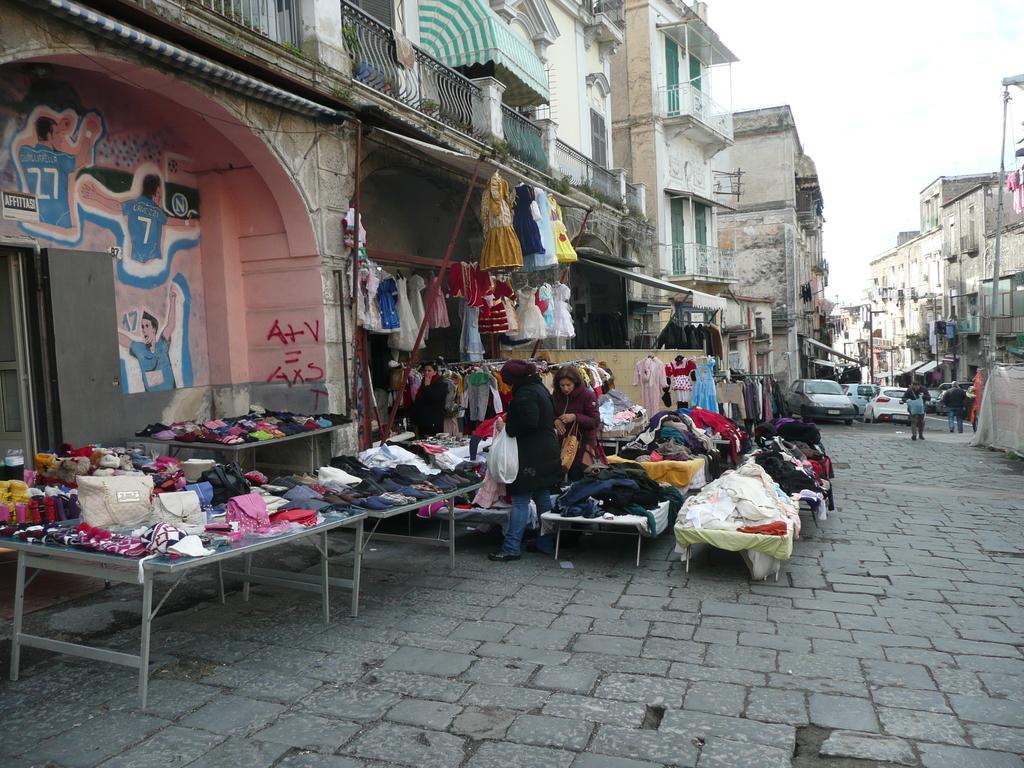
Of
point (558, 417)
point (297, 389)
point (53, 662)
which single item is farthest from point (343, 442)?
point (53, 662)

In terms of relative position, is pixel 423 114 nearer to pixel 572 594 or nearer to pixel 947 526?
pixel 572 594

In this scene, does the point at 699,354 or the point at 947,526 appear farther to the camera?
the point at 699,354

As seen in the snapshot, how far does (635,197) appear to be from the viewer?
69.1 ft

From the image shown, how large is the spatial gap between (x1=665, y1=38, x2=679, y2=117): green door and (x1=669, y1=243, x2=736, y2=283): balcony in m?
4.07

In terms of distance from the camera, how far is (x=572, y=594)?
5824mm

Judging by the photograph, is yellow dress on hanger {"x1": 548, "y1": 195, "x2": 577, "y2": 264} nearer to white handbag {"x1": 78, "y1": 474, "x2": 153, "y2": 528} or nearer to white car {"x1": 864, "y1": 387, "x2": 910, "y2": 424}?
white handbag {"x1": 78, "y1": 474, "x2": 153, "y2": 528}

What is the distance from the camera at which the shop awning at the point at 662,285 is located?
15.6 m

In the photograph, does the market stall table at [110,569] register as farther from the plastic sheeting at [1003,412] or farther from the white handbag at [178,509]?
the plastic sheeting at [1003,412]

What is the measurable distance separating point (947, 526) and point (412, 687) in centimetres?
663

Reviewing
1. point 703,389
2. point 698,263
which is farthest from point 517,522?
point 698,263

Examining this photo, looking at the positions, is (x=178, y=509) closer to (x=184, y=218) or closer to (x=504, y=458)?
(x=504, y=458)

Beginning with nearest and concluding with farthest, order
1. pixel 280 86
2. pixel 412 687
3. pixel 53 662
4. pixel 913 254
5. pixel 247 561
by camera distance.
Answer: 1. pixel 412 687
2. pixel 53 662
3. pixel 247 561
4. pixel 280 86
5. pixel 913 254

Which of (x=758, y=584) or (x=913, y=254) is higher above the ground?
(x=913, y=254)

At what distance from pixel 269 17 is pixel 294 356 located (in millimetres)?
3607
